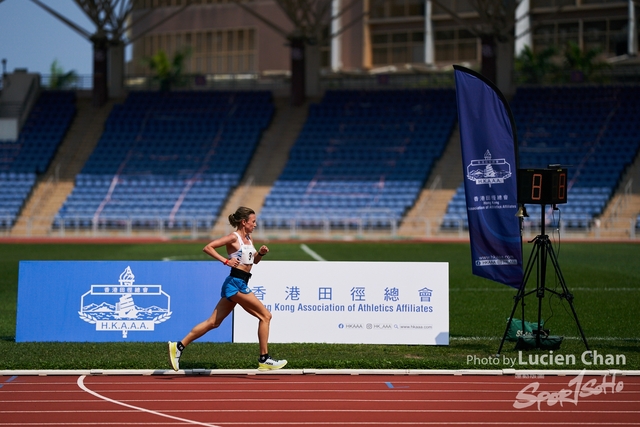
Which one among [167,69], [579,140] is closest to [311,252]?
[579,140]

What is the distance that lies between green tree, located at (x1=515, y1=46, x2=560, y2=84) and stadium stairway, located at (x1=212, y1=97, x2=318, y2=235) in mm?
11362

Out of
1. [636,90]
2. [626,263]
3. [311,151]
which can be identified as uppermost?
[636,90]

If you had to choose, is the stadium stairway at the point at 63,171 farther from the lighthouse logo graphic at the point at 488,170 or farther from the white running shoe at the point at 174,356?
the lighthouse logo graphic at the point at 488,170

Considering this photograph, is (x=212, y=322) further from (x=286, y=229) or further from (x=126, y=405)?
(x=286, y=229)

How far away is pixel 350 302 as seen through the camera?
42.9ft

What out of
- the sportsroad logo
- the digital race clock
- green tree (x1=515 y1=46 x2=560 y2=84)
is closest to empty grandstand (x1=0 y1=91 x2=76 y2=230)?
green tree (x1=515 y1=46 x2=560 y2=84)

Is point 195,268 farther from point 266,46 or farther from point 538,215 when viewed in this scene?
point 266,46

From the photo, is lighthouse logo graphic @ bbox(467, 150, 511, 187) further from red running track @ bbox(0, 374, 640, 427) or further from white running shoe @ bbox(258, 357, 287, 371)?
white running shoe @ bbox(258, 357, 287, 371)

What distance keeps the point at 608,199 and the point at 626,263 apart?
1290cm

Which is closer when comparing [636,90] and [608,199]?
[608,199]

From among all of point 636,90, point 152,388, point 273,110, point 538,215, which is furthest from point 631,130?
point 152,388

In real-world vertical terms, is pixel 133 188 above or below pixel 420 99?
below

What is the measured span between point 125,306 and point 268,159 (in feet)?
106

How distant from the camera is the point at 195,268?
1311cm
